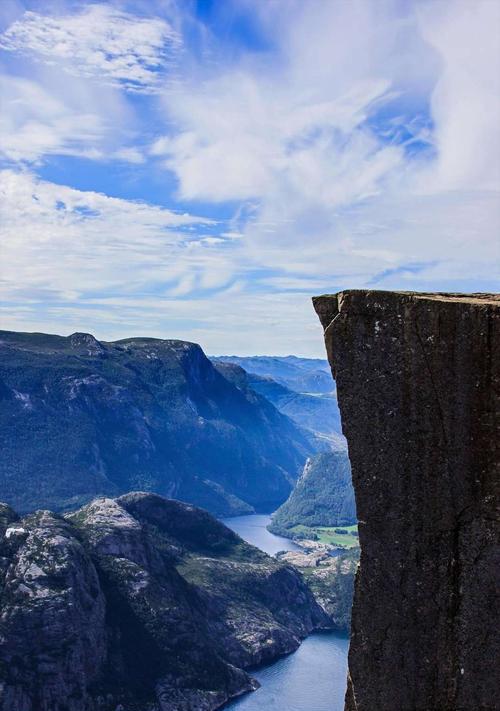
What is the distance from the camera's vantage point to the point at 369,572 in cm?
1220

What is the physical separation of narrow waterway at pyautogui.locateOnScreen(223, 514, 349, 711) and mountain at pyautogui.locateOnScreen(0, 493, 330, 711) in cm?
314

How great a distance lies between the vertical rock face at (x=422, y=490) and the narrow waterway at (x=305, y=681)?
370 ft

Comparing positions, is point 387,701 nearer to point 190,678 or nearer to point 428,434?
point 428,434

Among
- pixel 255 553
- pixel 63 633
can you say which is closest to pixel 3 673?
pixel 63 633

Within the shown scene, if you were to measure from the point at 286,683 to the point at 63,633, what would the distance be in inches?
1721

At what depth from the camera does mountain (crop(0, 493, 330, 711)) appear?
Result: 110 meters

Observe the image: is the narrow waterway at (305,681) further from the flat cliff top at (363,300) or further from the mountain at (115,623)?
the flat cliff top at (363,300)

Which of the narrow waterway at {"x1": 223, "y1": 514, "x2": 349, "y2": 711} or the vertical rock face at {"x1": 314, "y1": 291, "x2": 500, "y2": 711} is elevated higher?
the vertical rock face at {"x1": 314, "y1": 291, "x2": 500, "y2": 711}

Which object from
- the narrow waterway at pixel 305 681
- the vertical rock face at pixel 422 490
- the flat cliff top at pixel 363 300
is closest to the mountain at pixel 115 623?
the narrow waterway at pixel 305 681

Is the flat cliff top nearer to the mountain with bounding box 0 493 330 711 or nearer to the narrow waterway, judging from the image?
the mountain with bounding box 0 493 330 711

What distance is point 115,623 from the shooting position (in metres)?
125

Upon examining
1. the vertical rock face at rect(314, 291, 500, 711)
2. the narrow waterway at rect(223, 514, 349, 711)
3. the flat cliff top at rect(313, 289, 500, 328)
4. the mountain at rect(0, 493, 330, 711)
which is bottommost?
the narrow waterway at rect(223, 514, 349, 711)

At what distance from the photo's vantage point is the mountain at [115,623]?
360ft

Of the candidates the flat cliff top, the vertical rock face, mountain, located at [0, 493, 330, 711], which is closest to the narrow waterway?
mountain, located at [0, 493, 330, 711]
